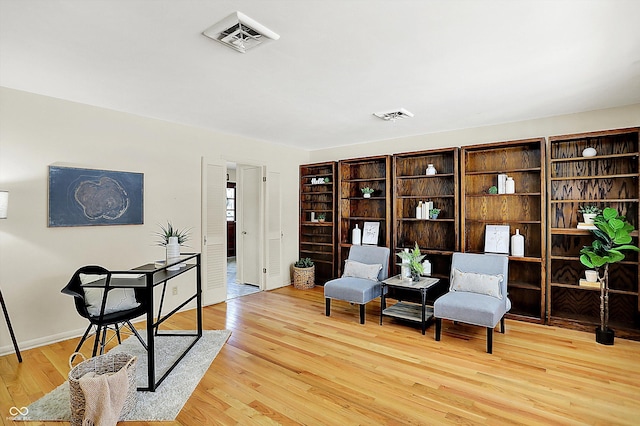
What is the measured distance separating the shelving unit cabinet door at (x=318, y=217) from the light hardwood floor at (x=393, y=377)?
2.31 meters

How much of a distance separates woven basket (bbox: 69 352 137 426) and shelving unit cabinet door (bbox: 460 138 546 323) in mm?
3957

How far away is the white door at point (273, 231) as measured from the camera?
5.85 meters

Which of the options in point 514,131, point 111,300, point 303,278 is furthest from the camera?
point 303,278

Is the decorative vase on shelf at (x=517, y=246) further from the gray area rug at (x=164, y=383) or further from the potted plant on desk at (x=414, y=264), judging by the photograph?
the gray area rug at (x=164, y=383)

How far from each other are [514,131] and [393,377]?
357 cm

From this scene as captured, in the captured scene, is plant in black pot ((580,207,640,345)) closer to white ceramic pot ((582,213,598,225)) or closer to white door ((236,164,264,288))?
white ceramic pot ((582,213,598,225))

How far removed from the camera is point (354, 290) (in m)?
4.15

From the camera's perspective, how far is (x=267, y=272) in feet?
19.2

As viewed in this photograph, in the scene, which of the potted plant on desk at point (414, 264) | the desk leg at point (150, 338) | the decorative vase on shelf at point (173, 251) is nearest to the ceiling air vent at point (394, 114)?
the potted plant on desk at point (414, 264)

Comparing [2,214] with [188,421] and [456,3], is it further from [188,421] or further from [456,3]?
[456,3]

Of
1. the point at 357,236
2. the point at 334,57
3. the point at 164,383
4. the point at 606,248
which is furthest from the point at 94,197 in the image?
the point at 606,248

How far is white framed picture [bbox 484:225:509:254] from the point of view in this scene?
4.39 metres

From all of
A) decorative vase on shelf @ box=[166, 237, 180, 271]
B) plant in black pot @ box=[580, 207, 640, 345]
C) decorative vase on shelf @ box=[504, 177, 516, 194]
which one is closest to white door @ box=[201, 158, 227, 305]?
decorative vase on shelf @ box=[166, 237, 180, 271]

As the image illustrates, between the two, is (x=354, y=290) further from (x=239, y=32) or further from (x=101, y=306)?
(x=239, y=32)
